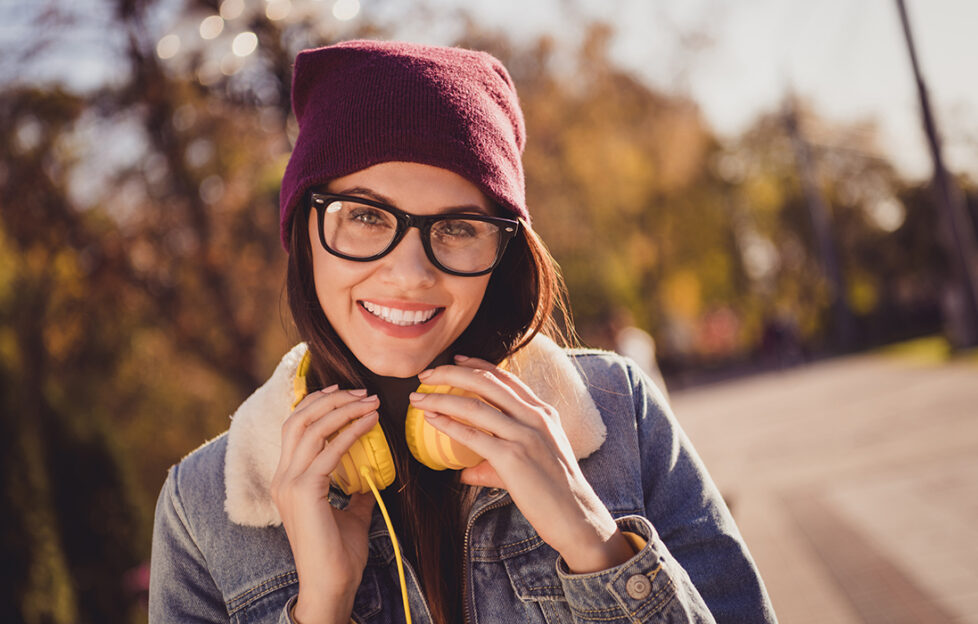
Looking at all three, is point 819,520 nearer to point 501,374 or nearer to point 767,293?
point 501,374

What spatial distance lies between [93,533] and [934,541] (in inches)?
321

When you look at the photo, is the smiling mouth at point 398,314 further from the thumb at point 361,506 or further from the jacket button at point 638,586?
the jacket button at point 638,586

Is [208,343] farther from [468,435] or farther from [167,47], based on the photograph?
[468,435]

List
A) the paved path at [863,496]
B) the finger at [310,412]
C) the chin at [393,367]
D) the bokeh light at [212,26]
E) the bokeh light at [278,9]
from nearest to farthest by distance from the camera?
1. the finger at [310,412]
2. the chin at [393,367]
3. the paved path at [863,496]
4. the bokeh light at [278,9]
5. the bokeh light at [212,26]

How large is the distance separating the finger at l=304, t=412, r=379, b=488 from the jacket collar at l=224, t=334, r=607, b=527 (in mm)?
282

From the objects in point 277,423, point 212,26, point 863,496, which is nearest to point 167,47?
point 212,26

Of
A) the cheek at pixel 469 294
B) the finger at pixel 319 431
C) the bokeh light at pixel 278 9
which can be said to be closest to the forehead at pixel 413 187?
the cheek at pixel 469 294

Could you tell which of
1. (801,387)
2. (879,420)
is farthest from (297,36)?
(801,387)

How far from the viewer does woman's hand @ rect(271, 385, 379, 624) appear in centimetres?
156

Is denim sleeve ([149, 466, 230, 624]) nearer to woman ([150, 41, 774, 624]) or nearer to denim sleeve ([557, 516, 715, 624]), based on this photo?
woman ([150, 41, 774, 624])

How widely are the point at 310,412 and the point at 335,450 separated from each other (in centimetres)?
10

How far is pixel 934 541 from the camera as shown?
5.42m

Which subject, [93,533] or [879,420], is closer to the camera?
[93,533]

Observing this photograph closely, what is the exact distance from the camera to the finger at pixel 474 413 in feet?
5.02
